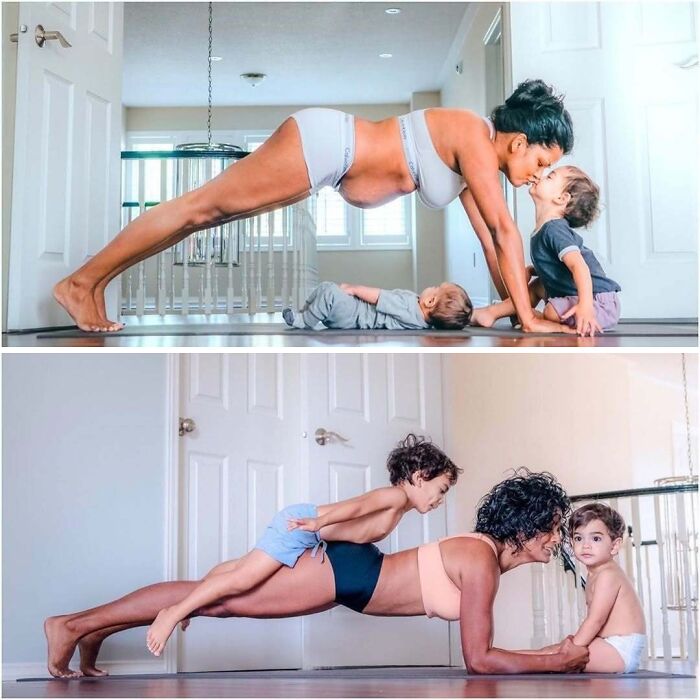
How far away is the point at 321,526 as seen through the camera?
2.11m

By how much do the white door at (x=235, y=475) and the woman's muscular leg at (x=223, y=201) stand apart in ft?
2.77

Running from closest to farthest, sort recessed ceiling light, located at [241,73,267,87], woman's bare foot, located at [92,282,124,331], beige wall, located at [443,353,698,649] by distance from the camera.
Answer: woman's bare foot, located at [92,282,124,331] < beige wall, located at [443,353,698,649] < recessed ceiling light, located at [241,73,267,87]

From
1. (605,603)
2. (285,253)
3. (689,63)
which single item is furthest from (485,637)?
(285,253)

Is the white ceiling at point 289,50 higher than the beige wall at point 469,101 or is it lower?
higher

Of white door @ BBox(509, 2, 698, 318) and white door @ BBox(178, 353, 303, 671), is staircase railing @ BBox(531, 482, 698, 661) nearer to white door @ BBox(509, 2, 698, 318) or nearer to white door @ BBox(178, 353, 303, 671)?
white door @ BBox(509, 2, 698, 318)

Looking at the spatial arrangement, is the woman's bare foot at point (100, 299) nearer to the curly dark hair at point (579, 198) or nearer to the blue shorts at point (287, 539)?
the blue shorts at point (287, 539)

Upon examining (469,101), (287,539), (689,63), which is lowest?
(287,539)

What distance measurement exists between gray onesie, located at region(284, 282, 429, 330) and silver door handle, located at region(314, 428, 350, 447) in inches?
32.6

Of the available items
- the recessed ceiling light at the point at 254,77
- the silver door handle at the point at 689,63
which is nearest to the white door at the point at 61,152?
the silver door handle at the point at 689,63

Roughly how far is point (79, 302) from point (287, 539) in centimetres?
97

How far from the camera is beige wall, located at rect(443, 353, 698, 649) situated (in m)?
4.02

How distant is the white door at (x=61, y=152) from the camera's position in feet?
9.20

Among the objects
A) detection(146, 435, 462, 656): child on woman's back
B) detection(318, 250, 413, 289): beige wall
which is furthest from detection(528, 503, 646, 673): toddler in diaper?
detection(318, 250, 413, 289): beige wall

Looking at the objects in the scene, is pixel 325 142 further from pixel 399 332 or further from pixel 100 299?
pixel 100 299
